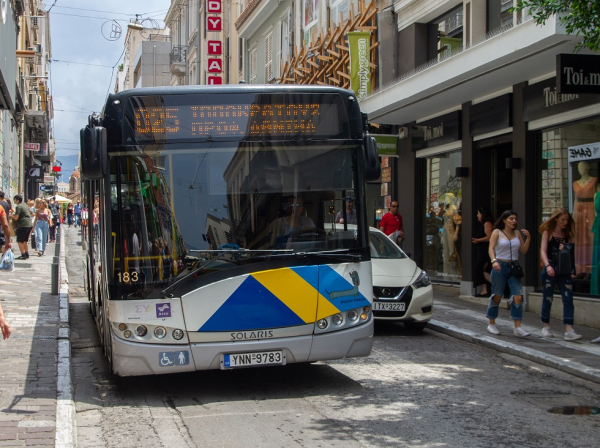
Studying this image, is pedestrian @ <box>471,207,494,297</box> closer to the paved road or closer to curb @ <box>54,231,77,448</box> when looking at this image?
the paved road

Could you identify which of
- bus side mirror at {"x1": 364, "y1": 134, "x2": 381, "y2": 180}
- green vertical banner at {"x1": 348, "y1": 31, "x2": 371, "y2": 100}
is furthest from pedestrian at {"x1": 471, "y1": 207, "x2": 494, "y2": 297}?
bus side mirror at {"x1": 364, "y1": 134, "x2": 381, "y2": 180}

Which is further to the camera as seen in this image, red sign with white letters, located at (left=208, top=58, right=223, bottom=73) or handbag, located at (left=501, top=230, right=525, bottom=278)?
red sign with white letters, located at (left=208, top=58, right=223, bottom=73)

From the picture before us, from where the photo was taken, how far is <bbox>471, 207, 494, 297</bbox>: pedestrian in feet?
50.4

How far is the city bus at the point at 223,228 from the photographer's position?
6906 mm

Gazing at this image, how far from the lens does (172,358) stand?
6.89 meters

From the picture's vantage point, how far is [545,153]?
1387 centimetres

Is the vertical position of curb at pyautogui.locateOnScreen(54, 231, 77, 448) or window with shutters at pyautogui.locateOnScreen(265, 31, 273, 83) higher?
window with shutters at pyautogui.locateOnScreen(265, 31, 273, 83)

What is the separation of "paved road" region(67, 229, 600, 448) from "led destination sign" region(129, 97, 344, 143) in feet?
7.82

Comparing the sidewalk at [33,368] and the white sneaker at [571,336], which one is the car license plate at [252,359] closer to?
the sidewalk at [33,368]

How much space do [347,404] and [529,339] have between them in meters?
4.68

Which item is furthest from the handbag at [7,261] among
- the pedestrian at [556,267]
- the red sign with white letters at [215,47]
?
the red sign with white letters at [215,47]

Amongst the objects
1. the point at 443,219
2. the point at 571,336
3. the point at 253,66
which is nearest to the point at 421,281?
the point at 571,336

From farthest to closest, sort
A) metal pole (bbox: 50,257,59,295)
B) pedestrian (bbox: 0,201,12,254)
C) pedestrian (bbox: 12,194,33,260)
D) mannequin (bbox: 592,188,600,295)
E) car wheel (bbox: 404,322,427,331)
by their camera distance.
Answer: pedestrian (bbox: 12,194,33,260) < metal pole (bbox: 50,257,59,295) < pedestrian (bbox: 0,201,12,254) < mannequin (bbox: 592,188,600,295) < car wheel (bbox: 404,322,427,331)

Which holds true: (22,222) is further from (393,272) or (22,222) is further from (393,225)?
(393,272)
